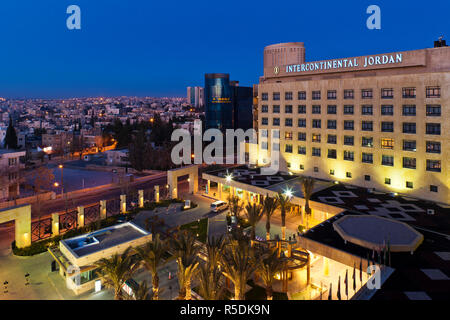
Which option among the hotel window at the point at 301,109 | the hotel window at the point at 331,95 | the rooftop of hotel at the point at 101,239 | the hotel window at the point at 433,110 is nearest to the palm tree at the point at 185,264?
the rooftop of hotel at the point at 101,239

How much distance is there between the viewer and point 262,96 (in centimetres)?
6194

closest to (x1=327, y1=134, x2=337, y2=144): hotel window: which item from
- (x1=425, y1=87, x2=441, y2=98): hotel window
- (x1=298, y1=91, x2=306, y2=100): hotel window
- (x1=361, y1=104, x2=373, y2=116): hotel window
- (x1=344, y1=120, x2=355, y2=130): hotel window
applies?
(x1=344, y1=120, x2=355, y2=130): hotel window

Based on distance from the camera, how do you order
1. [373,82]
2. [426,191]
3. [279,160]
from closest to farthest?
[426,191]
[373,82]
[279,160]

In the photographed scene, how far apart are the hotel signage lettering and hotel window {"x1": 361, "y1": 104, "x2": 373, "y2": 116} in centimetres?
725

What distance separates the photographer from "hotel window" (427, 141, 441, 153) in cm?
3984

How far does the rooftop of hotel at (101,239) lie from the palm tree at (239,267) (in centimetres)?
1368

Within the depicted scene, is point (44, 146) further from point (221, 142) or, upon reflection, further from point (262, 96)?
point (262, 96)

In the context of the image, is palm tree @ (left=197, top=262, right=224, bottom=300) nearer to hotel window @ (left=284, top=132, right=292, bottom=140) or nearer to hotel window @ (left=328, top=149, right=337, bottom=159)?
hotel window @ (left=328, top=149, right=337, bottom=159)

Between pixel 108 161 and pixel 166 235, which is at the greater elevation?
pixel 108 161

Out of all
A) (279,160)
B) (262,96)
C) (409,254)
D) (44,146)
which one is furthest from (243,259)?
(44,146)

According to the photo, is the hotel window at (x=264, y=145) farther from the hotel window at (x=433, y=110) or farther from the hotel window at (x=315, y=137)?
the hotel window at (x=433, y=110)

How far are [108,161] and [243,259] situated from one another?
76.6 m

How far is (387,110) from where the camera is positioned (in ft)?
145

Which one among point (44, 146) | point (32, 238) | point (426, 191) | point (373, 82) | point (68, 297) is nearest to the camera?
point (68, 297)
